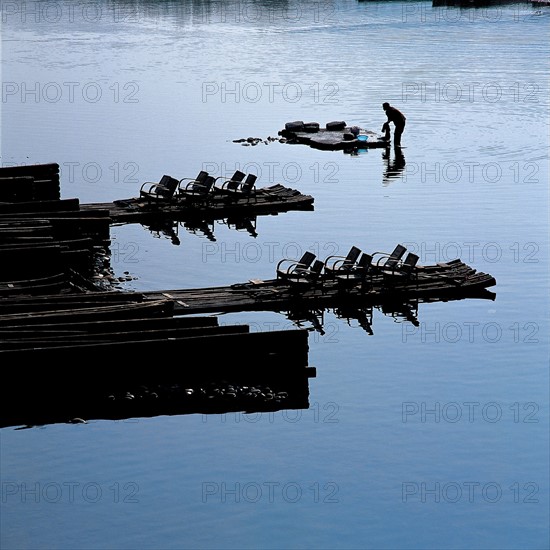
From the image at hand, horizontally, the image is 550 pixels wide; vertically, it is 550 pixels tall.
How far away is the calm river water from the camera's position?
31.2 meters

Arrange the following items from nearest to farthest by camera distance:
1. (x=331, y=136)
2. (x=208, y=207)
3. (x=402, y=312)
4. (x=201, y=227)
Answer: (x=402, y=312), (x=201, y=227), (x=208, y=207), (x=331, y=136)

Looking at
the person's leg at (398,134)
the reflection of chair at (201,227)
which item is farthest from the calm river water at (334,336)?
the person's leg at (398,134)

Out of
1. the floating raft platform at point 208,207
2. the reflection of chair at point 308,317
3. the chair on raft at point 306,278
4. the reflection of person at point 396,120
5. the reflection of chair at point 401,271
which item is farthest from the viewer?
the reflection of person at point 396,120

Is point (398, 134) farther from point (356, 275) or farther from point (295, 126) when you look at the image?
point (356, 275)

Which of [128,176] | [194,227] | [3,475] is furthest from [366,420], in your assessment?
[128,176]

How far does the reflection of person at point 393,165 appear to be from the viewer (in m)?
71.4

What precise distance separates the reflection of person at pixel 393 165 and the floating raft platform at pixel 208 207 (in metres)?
9.41

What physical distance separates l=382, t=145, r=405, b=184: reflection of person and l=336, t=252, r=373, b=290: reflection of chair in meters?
25.2

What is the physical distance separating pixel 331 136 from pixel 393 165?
593cm

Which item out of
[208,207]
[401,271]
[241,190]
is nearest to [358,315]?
[401,271]

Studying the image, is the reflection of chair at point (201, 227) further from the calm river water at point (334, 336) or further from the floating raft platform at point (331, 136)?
the floating raft platform at point (331, 136)

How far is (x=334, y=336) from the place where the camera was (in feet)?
141

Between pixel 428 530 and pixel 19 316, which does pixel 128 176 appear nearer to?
pixel 19 316

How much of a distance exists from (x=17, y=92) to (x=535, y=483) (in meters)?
83.2
